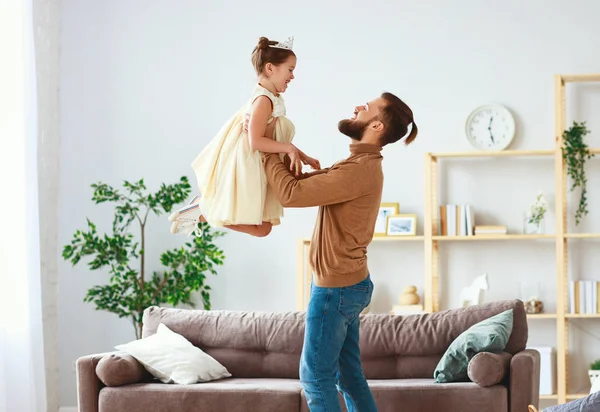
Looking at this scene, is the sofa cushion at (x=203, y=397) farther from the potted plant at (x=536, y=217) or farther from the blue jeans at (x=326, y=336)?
the potted plant at (x=536, y=217)

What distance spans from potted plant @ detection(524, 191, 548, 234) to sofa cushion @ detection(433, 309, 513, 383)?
1827mm

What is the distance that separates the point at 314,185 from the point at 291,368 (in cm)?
163

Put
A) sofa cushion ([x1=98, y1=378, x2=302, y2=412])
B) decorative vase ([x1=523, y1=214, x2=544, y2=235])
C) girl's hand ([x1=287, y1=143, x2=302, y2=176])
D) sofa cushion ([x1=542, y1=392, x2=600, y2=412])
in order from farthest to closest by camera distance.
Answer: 1. decorative vase ([x1=523, y1=214, x2=544, y2=235])
2. sofa cushion ([x1=98, y1=378, x2=302, y2=412])
3. girl's hand ([x1=287, y1=143, x2=302, y2=176])
4. sofa cushion ([x1=542, y1=392, x2=600, y2=412])

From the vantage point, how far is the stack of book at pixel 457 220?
555 centimetres

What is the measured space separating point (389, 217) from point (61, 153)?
93.8 inches

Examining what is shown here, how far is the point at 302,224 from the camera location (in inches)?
233

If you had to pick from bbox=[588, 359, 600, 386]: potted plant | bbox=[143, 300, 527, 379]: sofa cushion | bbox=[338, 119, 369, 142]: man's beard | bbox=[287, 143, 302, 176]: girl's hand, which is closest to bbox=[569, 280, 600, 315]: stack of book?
bbox=[588, 359, 600, 386]: potted plant

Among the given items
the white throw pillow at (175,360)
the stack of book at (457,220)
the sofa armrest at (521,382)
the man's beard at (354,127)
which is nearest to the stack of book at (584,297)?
the stack of book at (457,220)

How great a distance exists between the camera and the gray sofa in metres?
3.61

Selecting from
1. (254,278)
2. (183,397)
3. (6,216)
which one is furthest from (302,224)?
(183,397)

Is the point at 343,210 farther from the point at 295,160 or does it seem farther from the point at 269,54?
the point at 269,54

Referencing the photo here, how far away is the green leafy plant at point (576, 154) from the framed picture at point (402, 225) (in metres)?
1.04

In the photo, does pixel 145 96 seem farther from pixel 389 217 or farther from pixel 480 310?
pixel 480 310

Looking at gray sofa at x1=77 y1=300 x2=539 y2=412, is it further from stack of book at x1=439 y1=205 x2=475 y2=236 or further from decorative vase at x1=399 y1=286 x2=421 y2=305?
stack of book at x1=439 y1=205 x2=475 y2=236
